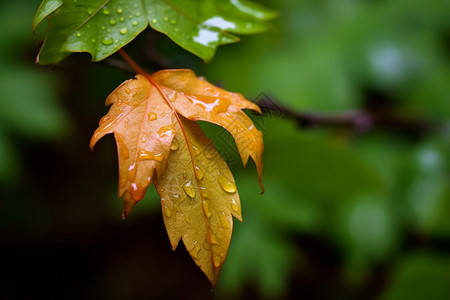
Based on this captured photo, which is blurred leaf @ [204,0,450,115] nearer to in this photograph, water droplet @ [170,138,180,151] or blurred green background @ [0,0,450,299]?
blurred green background @ [0,0,450,299]

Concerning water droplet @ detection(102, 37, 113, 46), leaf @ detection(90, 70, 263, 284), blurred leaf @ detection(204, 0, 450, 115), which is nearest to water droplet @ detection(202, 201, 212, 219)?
leaf @ detection(90, 70, 263, 284)

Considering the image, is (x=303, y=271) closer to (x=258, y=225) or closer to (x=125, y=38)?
(x=258, y=225)

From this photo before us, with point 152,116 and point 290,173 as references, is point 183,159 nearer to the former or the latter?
point 152,116

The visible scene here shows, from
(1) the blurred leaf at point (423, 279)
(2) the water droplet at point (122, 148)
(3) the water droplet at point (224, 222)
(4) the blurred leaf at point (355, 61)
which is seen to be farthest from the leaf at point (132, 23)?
(1) the blurred leaf at point (423, 279)

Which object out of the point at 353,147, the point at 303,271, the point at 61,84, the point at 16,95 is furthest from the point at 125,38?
the point at 303,271

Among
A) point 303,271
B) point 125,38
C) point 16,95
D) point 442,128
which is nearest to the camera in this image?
point 125,38

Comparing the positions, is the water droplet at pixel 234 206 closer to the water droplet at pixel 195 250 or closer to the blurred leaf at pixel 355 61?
the water droplet at pixel 195 250
